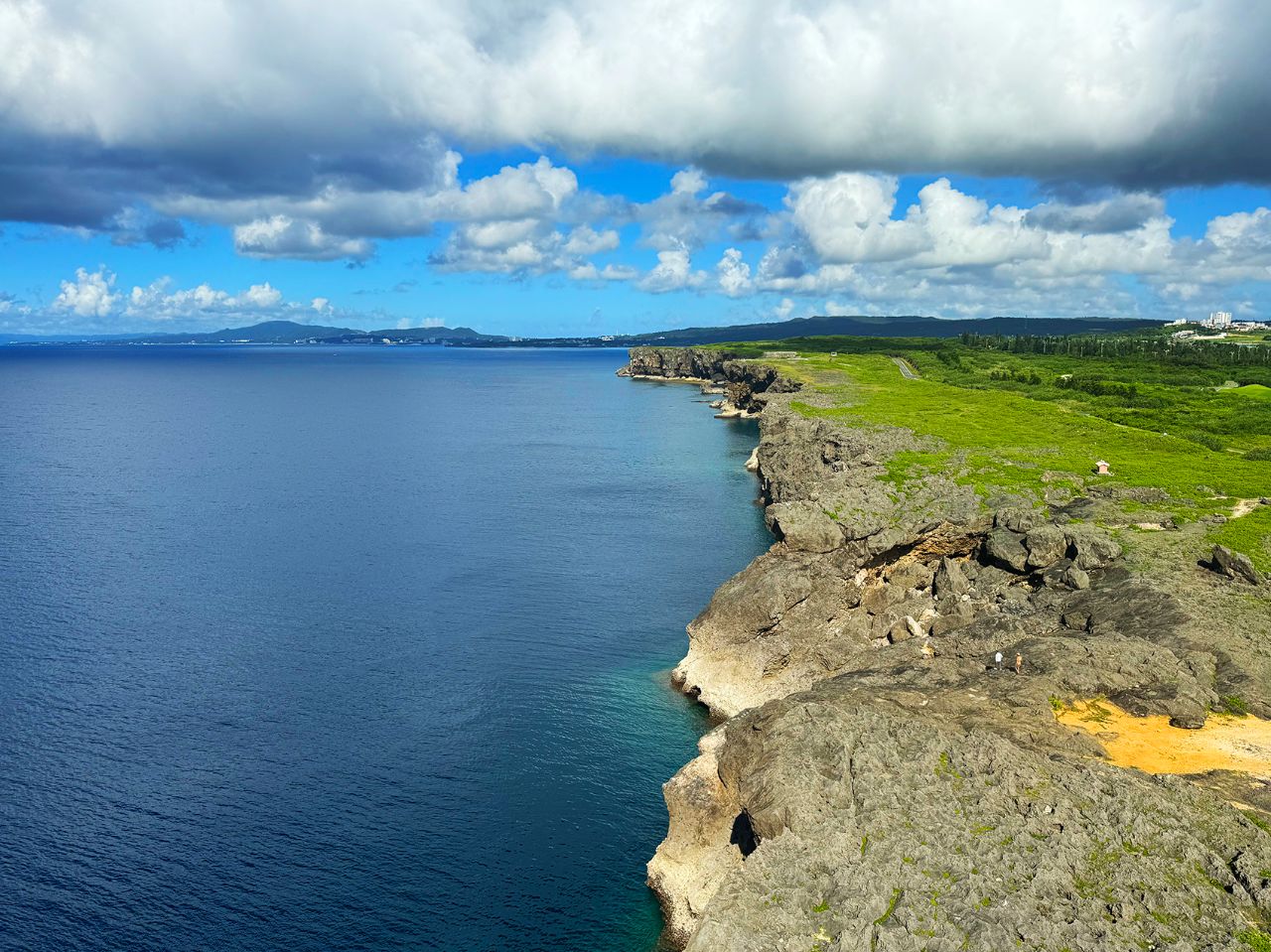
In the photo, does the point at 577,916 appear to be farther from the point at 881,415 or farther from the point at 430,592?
the point at 881,415

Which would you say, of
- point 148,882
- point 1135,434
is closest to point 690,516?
point 1135,434

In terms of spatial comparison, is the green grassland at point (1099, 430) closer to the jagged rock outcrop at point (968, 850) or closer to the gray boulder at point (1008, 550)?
the gray boulder at point (1008, 550)

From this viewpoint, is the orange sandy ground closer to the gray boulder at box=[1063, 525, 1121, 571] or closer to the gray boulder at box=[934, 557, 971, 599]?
the gray boulder at box=[1063, 525, 1121, 571]

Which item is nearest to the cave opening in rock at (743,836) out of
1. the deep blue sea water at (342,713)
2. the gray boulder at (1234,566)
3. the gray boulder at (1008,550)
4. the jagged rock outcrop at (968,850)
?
the jagged rock outcrop at (968,850)

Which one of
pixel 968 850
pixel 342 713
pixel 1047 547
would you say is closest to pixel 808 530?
pixel 1047 547

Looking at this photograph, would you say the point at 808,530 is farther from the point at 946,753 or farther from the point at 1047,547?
the point at 946,753

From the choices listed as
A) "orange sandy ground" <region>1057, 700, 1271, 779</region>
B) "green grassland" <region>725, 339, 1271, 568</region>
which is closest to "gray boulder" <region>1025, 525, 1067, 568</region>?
"green grassland" <region>725, 339, 1271, 568</region>

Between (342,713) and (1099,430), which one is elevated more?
(1099,430)
